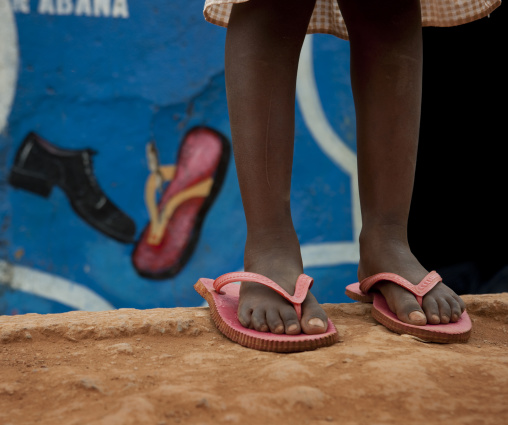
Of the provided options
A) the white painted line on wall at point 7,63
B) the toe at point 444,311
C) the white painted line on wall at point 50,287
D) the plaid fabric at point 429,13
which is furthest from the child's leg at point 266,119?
the white painted line on wall at point 7,63

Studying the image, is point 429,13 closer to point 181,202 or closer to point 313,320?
point 313,320

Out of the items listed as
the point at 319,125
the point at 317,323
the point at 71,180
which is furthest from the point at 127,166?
the point at 317,323

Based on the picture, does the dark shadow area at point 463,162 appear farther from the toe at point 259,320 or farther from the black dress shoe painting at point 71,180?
the toe at point 259,320

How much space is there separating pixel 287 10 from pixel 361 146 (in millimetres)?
389

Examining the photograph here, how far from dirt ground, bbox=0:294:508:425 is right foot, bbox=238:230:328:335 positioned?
0.20ft

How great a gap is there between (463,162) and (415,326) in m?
2.67

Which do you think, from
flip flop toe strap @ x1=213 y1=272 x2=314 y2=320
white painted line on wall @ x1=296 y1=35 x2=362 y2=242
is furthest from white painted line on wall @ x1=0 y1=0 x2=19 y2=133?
flip flop toe strap @ x1=213 y1=272 x2=314 y2=320

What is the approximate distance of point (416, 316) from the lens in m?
1.09

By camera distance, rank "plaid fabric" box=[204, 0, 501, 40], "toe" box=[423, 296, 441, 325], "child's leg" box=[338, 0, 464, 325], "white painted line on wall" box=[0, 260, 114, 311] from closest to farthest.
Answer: "toe" box=[423, 296, 441, 325], "child's leg" box=[338, 0, 464, 325], "plaid fabric" box=[204, 0, 501, 40], "white painted line on wall" box=[0, 260, 114, 311]

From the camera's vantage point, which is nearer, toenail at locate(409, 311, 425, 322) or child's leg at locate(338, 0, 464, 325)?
toenail at locate(409, 311, 425, 322)

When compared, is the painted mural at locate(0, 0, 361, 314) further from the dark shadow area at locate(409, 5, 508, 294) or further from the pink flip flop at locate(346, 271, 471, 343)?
the pink flip flop at locate(346, 271, 471, 343)

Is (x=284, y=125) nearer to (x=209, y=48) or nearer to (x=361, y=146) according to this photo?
(x=361, y=146)

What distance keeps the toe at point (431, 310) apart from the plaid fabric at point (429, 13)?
0.81 metres

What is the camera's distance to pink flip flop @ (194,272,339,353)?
3.26 ft
